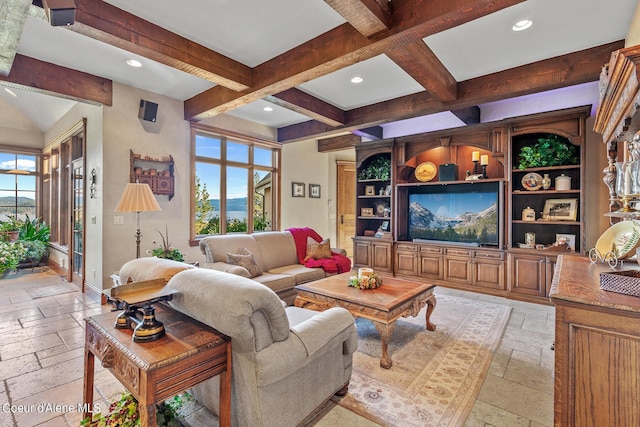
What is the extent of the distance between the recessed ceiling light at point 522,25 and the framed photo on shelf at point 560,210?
2.71 meters

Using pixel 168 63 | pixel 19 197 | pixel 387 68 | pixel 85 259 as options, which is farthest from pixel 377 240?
pixel 19 197

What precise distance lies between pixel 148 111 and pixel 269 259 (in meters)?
2.75

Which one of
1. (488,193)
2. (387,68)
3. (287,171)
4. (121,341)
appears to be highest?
(387,68)

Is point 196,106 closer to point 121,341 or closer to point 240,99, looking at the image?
point 240,99

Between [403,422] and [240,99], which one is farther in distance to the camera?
[240,99]

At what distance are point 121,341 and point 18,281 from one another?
5.89 m

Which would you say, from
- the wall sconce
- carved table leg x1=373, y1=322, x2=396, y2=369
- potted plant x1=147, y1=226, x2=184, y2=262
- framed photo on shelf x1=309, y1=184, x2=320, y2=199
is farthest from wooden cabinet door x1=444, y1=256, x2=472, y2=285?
the wall sconce

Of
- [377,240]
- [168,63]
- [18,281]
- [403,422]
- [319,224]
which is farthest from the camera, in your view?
[319,224]

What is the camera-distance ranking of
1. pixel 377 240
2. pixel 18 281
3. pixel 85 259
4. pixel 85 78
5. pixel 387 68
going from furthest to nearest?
pixel 377 240, pixel 18 281, pixel 85 259, pixel 85 78, pixel 387 68

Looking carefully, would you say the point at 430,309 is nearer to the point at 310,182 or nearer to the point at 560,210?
the point at 560,210

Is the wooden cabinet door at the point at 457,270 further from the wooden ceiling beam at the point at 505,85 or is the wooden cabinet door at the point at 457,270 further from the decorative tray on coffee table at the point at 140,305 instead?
the decorative tray on coffee table at the point at 140,305

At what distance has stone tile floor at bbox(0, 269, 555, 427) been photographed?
190cm

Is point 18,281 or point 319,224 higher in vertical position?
point 319,224

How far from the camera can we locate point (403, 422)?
1850 millimetres
